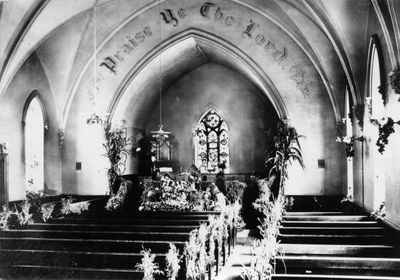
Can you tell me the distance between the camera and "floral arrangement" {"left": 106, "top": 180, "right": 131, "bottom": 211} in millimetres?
13508

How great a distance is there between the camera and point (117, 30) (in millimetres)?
15008

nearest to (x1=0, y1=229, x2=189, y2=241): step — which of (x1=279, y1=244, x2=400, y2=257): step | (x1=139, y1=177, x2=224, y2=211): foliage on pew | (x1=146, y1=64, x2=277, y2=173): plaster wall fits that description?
(x1=279, y1=244, x2=400, y2=257): step

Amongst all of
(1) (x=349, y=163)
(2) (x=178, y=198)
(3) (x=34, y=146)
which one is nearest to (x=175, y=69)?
(3) (x=34, y=146)

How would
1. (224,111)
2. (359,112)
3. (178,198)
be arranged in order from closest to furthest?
(359,112)
(178,198)
(224,111)

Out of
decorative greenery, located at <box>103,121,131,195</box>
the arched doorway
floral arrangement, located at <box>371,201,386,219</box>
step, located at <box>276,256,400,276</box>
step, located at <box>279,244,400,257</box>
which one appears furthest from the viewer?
decorative greenery, located at <box>103,121,131,195</box>

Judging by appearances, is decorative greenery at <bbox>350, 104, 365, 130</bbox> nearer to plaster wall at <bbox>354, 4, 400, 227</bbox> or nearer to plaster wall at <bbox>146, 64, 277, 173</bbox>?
plaster wall at <bbox>354, 4, 400, 227</bbox>

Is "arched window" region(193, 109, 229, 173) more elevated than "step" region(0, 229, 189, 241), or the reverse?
"arched window" region(193, 109, 229, 173)

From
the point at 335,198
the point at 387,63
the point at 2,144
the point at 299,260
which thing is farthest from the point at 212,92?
the point at 299,260

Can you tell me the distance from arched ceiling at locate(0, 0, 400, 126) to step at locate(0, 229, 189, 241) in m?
5.39

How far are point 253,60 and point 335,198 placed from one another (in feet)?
19.0

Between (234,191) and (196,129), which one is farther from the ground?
(196,129)

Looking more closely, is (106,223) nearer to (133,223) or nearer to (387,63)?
(133,223)

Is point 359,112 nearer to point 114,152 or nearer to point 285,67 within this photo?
point 285,67

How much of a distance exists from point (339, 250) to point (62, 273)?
4.26m
